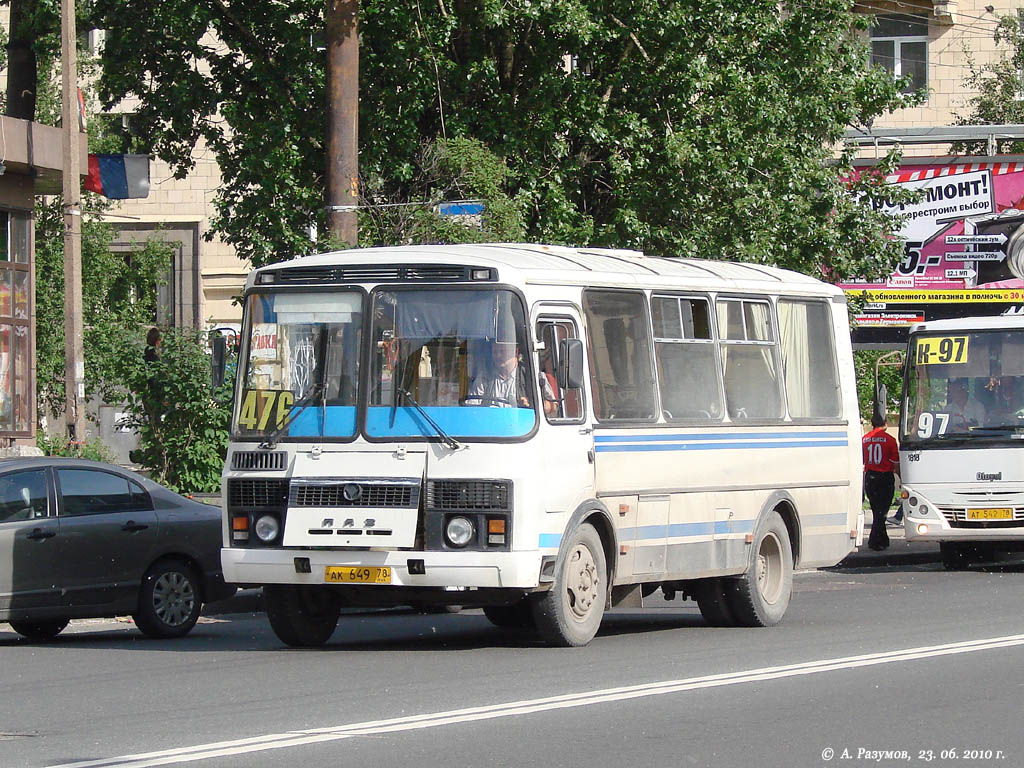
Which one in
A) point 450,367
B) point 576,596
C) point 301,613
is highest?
point 450,367

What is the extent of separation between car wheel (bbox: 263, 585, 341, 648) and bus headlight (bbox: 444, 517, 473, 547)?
1381 millimetres

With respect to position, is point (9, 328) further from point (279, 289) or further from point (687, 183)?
point (279, 289)

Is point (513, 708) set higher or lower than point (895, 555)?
higher

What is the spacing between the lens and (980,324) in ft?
69.8

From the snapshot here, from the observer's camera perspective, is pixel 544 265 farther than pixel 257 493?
Yes

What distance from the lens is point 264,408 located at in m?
12.3

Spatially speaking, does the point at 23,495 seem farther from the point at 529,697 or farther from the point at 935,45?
the point at 935,45

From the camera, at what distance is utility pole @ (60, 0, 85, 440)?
23.8 m

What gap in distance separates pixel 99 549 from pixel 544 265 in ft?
13.9

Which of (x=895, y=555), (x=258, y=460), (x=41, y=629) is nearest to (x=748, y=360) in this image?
(x=258, y=460)

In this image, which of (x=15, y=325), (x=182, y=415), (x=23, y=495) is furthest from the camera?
(x=15, y=325)

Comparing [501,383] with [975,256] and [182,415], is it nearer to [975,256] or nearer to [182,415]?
[182,415]

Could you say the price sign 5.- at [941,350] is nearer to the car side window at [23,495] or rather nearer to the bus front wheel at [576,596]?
the bus front wheel at [576,596]

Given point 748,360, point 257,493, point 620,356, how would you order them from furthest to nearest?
point 748,360 → point 620,356 → point 257,493
